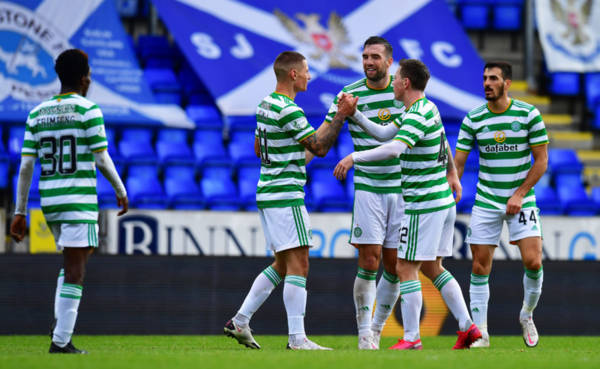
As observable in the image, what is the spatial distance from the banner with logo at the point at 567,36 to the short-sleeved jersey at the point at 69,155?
35.1ft

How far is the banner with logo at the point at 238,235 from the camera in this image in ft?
33.9

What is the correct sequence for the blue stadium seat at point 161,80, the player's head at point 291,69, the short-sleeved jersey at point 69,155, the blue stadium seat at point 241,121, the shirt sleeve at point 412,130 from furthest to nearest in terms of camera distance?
1. the blue stadium seat at point 161,80
2. the blue stadium seat at point 241,121
3. the player's head at point 291,69
4. the shirt sleeve at point 412,130
5. the short-sleeved jersey at point 69,155

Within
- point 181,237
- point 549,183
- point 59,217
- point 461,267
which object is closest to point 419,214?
point 59,217

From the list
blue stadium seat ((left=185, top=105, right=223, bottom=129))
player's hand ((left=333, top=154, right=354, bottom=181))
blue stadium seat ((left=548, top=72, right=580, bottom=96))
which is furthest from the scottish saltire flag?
player's hand ((left=333, top=154, right=354, bottom=181))

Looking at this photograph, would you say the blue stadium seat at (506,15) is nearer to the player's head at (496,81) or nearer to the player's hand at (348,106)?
the player's head at (496,81)

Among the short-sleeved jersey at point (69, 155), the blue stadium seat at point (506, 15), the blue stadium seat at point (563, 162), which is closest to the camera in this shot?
the short-sleeved jersey at point (69, 155)

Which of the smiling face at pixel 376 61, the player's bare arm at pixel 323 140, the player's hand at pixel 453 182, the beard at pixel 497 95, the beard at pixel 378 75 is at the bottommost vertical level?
the player's hand at pixel 453 182

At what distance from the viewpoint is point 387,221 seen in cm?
725

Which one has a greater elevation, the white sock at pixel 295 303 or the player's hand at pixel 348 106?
the player's hand at pixel 348 106

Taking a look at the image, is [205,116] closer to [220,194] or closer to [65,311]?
[220,194]

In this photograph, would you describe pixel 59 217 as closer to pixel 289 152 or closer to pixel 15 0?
pixel 289 152

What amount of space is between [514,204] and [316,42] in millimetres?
8031

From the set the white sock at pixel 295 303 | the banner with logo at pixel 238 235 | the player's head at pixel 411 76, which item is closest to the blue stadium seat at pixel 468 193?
the banner with logo at pixel 238 235

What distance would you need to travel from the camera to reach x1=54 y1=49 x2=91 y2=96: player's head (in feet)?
20.8
